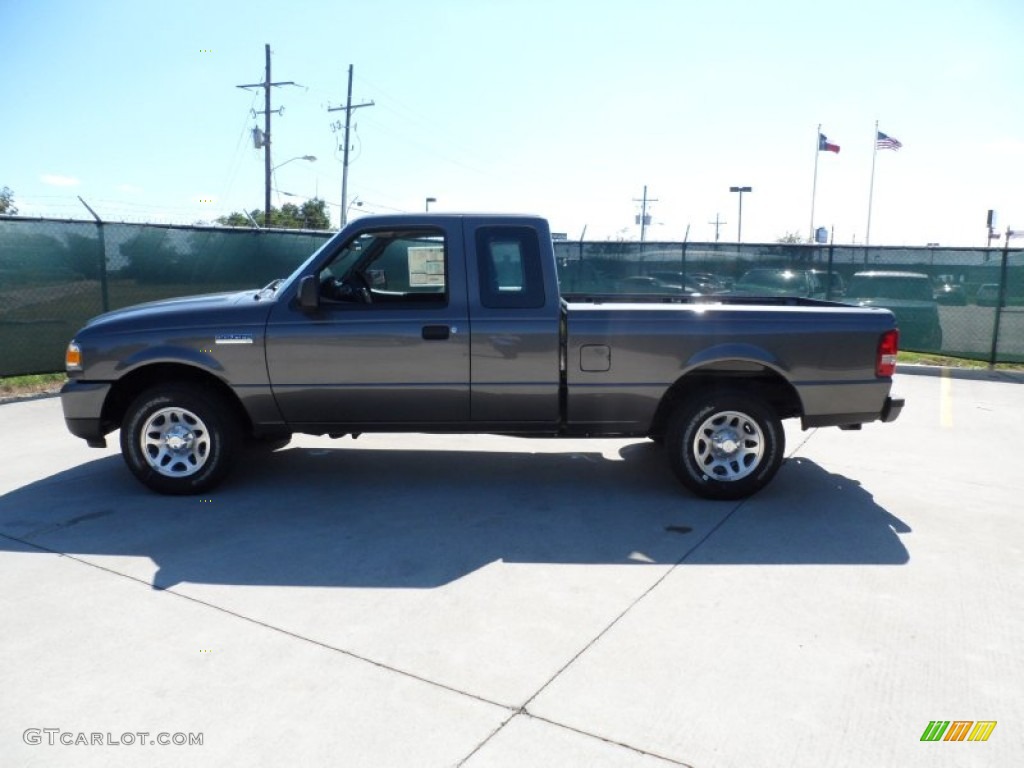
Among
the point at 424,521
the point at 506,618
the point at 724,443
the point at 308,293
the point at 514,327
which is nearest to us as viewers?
the point at 506,618

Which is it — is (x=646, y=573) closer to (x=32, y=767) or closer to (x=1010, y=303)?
(x=32, y=767)

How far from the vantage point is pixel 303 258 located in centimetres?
1329

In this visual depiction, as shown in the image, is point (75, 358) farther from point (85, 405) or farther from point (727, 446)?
point (727, 446)

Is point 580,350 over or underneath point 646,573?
over

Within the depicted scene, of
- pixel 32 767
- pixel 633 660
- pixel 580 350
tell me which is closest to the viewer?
pixel 32 767

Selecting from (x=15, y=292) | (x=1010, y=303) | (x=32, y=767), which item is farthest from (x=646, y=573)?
(x=1010, y=303)

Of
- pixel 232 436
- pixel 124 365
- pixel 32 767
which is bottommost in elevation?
pixel 32 767

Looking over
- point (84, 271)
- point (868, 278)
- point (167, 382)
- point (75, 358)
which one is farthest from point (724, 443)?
point (868, 278)

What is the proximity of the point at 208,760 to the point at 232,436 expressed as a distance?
3208mm

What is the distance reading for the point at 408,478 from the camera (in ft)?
20.3

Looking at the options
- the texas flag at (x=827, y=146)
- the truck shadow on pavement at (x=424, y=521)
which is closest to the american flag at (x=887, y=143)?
the texas flag at (x=827, y=146)

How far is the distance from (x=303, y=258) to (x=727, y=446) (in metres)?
9.48

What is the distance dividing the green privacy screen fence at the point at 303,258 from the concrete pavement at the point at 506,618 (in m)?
4.18

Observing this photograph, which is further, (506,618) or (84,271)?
(84,271)
